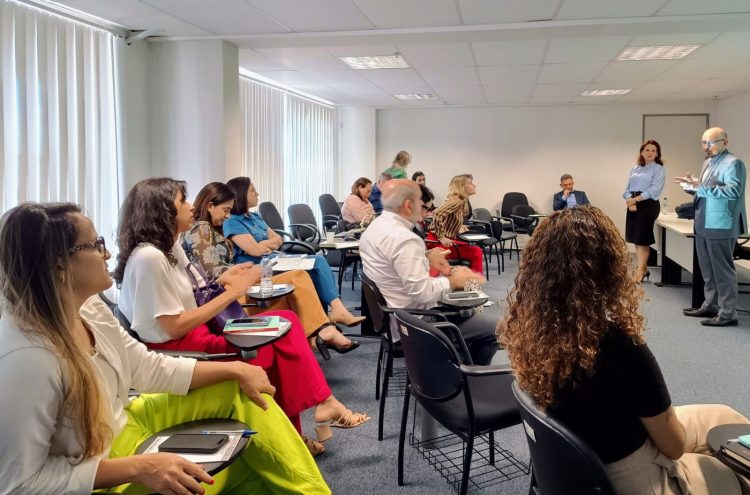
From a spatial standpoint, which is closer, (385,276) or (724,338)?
(385,276)

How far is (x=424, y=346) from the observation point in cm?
212

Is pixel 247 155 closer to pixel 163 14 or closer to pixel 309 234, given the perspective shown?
pixel 309 234

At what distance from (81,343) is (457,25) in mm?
3810

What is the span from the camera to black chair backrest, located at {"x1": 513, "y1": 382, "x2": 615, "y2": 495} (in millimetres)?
1250

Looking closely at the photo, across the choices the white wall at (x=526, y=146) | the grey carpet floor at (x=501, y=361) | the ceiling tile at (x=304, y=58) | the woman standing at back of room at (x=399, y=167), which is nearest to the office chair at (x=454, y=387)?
the grey carpet floor at (x=501, y=361)

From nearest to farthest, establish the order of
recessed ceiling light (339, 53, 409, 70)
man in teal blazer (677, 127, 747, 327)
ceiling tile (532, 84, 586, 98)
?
man in teal blazer (677, 127, 747, 327), recessed ceiling light (339, 53, 409, 70), ceiling tile (532, 84, 586, 98)

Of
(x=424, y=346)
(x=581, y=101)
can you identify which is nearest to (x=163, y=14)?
(x=424, y=346)

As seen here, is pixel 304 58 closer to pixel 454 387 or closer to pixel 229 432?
pixel 454 387

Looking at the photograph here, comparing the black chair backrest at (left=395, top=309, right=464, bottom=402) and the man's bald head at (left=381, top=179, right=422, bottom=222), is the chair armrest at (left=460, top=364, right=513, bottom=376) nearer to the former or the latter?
the black chair backrest at (left=395, top=309, right=464, bottom=402)

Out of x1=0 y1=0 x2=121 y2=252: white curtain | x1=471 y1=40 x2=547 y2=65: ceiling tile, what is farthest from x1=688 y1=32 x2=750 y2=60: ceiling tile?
x1=0 y1=0 x2=121 y2=252: white curtain

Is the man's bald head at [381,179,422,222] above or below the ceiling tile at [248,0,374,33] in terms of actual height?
below

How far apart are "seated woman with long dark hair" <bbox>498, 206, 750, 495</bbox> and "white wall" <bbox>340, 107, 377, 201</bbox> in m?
9.11

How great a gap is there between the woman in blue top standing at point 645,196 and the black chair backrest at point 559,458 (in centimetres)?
559

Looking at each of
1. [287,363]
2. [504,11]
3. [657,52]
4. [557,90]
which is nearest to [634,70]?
[657,52]
